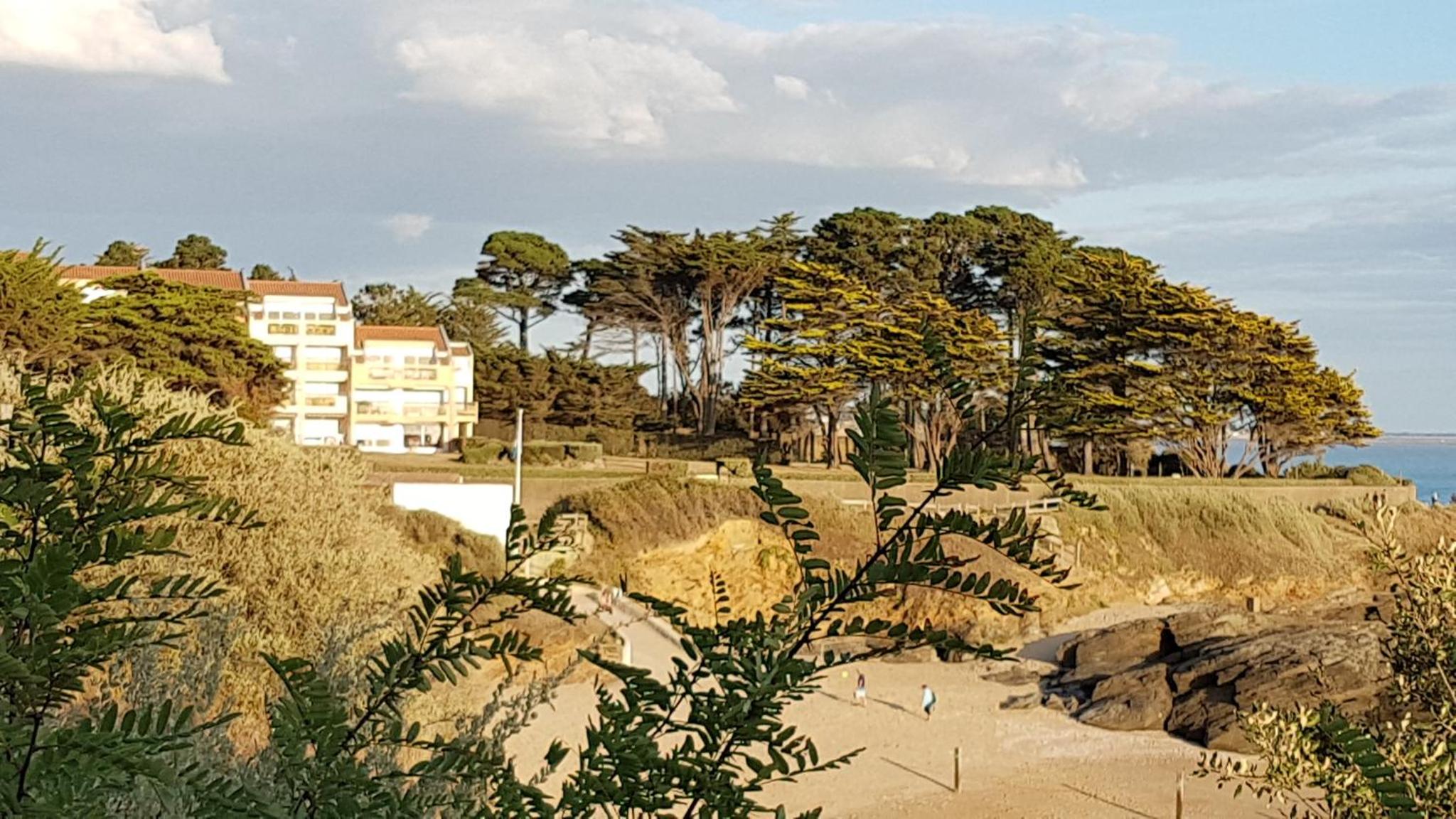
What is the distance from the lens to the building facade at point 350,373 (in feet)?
152

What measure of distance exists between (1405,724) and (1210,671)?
19.8 meters

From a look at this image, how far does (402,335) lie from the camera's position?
4969 cm

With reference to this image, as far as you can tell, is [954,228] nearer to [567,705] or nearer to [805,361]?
[805,361]

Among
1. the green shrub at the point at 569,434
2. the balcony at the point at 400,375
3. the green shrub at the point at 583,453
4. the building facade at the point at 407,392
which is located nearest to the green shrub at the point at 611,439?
the green shrub at the point at 569,434

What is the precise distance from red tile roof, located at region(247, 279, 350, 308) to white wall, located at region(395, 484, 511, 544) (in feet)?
61.7

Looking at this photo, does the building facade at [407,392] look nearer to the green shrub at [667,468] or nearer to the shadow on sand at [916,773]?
the green shrub at [667,468]

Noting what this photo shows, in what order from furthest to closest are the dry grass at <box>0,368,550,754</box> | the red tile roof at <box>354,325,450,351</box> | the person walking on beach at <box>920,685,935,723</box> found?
the red tile roof at <box>354,325,450,351</box> < the person walking on beach at <box>920,685,935,723</box> < the dry grass at <box>0,368,550,754</box>

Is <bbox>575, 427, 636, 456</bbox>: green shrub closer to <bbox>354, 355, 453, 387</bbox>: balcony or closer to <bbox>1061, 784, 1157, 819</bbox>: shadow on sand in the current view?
<bbox>354, 355, 453, 387</bbox>: balcony

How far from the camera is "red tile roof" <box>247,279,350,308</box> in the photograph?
1839 inches

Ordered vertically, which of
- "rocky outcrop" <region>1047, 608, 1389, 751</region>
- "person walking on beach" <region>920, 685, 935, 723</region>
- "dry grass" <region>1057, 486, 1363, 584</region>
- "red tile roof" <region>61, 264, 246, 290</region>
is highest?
"red tile roof" <region>61, 264, 246, 290</region>

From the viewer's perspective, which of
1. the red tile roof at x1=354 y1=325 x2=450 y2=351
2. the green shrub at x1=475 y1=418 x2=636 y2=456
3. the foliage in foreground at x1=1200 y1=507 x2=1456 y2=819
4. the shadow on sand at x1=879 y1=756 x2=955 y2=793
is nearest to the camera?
the foliage in foreground at x1=1200 y1=507 x2=1456 y2=819

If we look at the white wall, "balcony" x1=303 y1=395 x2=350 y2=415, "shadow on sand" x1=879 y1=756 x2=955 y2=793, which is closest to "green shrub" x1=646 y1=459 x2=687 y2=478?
the white wall

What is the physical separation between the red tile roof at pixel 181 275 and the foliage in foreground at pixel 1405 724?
35.1 meters

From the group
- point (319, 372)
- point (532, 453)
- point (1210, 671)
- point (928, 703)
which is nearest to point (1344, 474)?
point (1210, 671)
